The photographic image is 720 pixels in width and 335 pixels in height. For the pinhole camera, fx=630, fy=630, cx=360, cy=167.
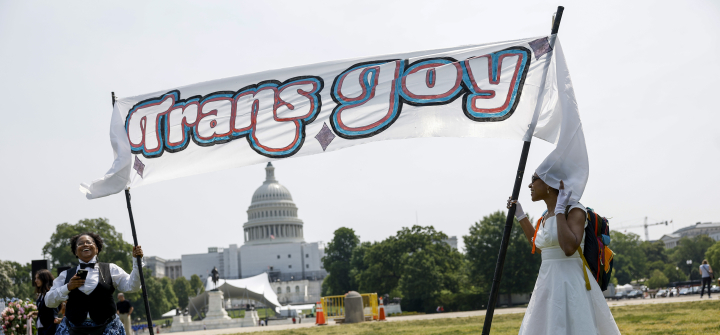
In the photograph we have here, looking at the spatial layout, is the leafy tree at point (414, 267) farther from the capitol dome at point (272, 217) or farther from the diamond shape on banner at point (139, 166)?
the capitol dome at point (272, 217)

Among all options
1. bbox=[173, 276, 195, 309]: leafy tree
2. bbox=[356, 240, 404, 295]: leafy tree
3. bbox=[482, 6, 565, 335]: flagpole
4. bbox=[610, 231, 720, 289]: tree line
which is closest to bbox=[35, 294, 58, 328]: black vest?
bbox=[482, 6, 565, 335]: flagpole

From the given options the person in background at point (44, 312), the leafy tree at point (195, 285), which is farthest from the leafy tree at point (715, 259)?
the leafy tree at point (195, 285)

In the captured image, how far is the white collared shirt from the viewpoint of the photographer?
16.3 feet

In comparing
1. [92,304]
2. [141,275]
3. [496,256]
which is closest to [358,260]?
[496,256]

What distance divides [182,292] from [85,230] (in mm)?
63365

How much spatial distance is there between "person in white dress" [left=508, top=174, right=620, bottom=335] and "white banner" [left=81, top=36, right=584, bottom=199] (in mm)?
833

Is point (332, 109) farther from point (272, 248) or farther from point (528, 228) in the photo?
point (272, 248)

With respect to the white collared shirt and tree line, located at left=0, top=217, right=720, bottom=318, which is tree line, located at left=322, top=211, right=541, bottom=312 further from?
the white collared shirt

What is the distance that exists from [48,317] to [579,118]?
6.38m

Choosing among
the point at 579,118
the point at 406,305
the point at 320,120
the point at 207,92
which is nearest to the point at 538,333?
the point at 579,118

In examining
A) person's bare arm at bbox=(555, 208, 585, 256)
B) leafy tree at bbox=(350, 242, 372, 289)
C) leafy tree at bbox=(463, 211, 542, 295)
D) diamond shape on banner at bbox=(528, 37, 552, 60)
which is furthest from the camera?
leafy tree at bbox=(350, 242, 372, 289)

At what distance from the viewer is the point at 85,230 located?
5222 centimetres

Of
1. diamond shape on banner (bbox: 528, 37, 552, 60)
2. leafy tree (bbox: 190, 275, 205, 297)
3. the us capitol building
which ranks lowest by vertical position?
diamond shape on banner (bbox: 528, 37, 552, 60)

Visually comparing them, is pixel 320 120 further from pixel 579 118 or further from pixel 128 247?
pixel 128 247
